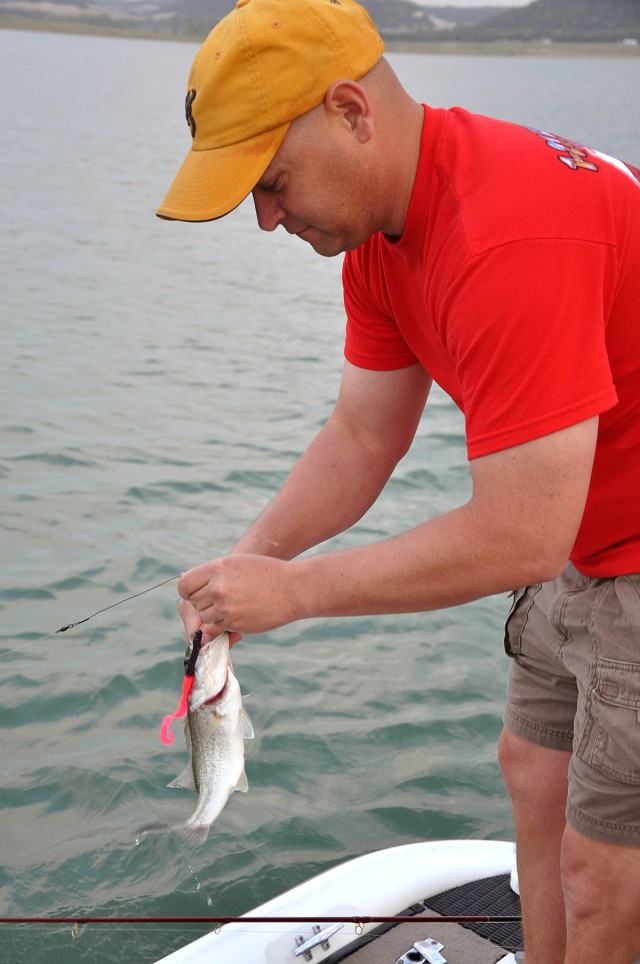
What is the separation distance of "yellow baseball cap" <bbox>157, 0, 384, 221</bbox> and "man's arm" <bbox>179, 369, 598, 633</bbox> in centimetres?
76

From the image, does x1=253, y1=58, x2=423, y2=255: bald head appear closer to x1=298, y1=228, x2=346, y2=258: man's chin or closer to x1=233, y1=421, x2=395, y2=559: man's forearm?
x1=298, y1=228, x2=346, y2=258: man's chin

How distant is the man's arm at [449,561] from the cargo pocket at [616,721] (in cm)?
37

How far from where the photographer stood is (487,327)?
6.97 feet

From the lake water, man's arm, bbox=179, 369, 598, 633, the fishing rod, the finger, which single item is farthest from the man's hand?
the lake water

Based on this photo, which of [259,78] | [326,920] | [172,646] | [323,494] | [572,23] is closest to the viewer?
[259,78]

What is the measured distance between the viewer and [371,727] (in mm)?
5938

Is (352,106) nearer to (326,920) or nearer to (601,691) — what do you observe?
(601,691)

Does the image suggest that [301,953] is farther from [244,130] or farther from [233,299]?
[233,299]

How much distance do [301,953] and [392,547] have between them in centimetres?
173

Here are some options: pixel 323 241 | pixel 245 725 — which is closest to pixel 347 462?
pixel 245 725

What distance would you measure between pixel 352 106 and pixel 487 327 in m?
0.54

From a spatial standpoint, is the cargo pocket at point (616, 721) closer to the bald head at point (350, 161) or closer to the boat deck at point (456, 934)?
the bald head at point (350, 161)

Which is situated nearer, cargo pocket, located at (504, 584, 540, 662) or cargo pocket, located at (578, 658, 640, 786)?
cargo pocket, located at (578, 658, 640, 786)

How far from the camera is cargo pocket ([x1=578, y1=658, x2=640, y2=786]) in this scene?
2467mm
